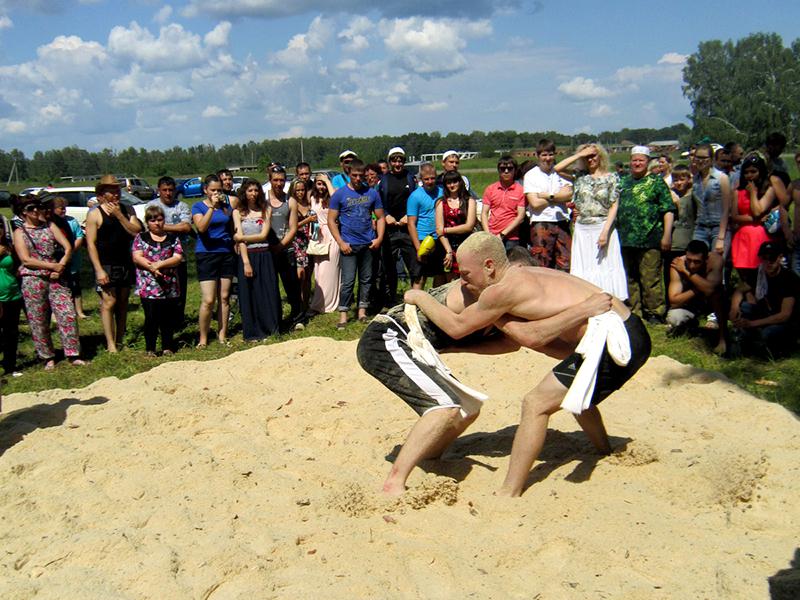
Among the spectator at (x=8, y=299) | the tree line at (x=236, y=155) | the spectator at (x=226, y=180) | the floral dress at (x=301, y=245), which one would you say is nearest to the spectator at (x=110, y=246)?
the spectator at (x=8, y=299)

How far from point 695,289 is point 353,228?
4.10 metres

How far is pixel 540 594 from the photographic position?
3.88m

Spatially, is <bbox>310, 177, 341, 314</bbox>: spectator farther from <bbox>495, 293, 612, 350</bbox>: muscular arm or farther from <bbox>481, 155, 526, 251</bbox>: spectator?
<bbox>495, 293, 612, 350</bbox>: muscular arm

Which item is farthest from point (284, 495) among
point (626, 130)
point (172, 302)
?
point (626, 130)

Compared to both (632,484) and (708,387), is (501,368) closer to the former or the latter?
(708,387)

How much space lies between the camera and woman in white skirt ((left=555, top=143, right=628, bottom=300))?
9039 mm

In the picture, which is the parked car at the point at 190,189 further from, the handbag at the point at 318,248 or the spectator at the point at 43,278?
the spectator at the point at 43,278

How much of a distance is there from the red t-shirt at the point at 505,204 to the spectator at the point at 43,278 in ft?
16.0

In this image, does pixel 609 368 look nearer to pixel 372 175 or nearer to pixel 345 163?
pixel 345 163

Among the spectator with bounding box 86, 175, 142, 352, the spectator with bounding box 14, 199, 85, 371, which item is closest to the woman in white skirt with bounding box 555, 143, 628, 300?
the spectator with bounding box 86, 175, 142, 352

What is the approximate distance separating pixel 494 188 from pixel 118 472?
5846 millimetres

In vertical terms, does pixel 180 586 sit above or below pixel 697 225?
below

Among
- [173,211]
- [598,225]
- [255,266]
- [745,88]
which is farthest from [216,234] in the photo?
[745,88]

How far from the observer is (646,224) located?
9297 millimetres
